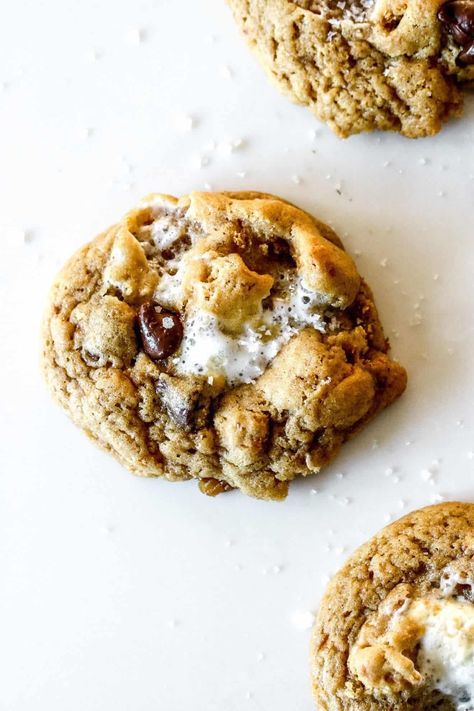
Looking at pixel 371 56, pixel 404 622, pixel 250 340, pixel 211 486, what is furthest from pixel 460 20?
pixel 404 622

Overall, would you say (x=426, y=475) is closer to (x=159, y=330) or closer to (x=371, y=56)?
(x=159, y=330)

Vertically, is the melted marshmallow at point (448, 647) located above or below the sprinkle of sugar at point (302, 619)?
above

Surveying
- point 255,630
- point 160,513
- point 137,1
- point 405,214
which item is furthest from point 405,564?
point 137,1

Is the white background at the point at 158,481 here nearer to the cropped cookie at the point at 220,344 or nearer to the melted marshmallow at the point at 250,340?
the cropped cookie at the point at 220,344

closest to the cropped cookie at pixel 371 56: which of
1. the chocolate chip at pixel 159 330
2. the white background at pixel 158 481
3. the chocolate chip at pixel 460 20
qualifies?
the chocolate chip at pixel 460 20

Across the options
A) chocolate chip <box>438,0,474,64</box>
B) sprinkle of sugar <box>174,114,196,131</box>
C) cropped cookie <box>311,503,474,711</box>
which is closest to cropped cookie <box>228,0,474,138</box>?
chocolate chip <box>438,0,474,64</box>

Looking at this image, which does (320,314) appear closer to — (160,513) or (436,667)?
(160,513)
